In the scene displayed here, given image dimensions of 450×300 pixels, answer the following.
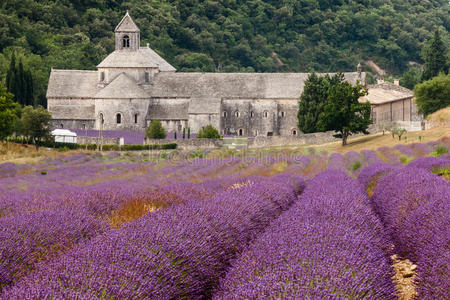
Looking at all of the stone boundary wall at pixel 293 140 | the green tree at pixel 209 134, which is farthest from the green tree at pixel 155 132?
the stone boundary wall at pixel 293 140

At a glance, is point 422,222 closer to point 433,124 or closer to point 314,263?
point 314,263

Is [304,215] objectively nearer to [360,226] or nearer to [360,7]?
[360,226]

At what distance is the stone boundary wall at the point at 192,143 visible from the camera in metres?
64.6

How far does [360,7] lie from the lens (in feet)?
550

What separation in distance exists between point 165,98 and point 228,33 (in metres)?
62.6

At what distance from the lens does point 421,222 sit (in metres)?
10.4

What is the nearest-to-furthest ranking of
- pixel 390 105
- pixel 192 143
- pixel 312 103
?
pixel 192 143, pixel 312 103, pixel 390 105

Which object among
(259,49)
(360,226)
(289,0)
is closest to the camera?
(360,226)

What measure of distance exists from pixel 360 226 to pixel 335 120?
48898 millimetres

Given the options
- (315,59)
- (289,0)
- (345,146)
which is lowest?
(345,146)

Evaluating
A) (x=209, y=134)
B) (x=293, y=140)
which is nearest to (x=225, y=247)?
(x=209, y=134)

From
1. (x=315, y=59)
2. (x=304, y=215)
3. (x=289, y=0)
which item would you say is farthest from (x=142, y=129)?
(x=289, y=0)

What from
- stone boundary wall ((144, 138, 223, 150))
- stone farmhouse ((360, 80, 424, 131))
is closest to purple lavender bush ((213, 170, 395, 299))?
stone boundary wall ((144, 138, 223, 150))

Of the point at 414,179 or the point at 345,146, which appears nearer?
the point at 414,179
